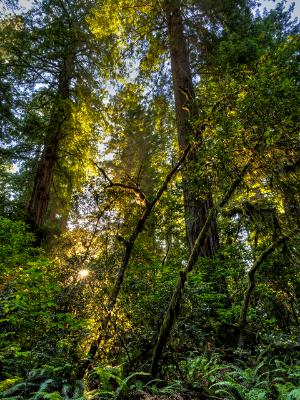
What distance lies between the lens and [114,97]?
1205 cm

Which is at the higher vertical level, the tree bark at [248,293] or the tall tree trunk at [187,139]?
the tall tree trunk at [187,139]

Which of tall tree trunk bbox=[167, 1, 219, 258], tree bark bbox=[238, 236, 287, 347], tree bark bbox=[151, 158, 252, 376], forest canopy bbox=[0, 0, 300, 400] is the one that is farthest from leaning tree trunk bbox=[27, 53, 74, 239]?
tree bark bbox=[238, 236, 287, 347]

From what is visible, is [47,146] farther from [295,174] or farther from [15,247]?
[295,174]

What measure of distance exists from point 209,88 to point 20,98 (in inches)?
295

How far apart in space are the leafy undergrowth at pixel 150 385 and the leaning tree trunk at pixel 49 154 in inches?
310

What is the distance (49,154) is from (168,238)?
6.57 metres

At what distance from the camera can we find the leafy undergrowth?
9.37 feet

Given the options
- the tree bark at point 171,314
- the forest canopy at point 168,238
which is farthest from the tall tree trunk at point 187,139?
the tree bark at point 171,314

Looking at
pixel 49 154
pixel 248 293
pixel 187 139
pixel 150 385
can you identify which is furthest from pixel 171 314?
pixel 49 154

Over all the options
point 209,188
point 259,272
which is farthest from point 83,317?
point 259,272

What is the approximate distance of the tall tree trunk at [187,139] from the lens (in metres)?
6.12

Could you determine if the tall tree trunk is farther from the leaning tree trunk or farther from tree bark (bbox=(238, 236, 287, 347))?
the leaning tree trunk

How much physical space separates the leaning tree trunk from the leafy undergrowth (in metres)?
7.87

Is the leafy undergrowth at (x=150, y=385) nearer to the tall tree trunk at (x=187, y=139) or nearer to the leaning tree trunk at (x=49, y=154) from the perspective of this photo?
the tall tree trunk at (x=187, y=139)
